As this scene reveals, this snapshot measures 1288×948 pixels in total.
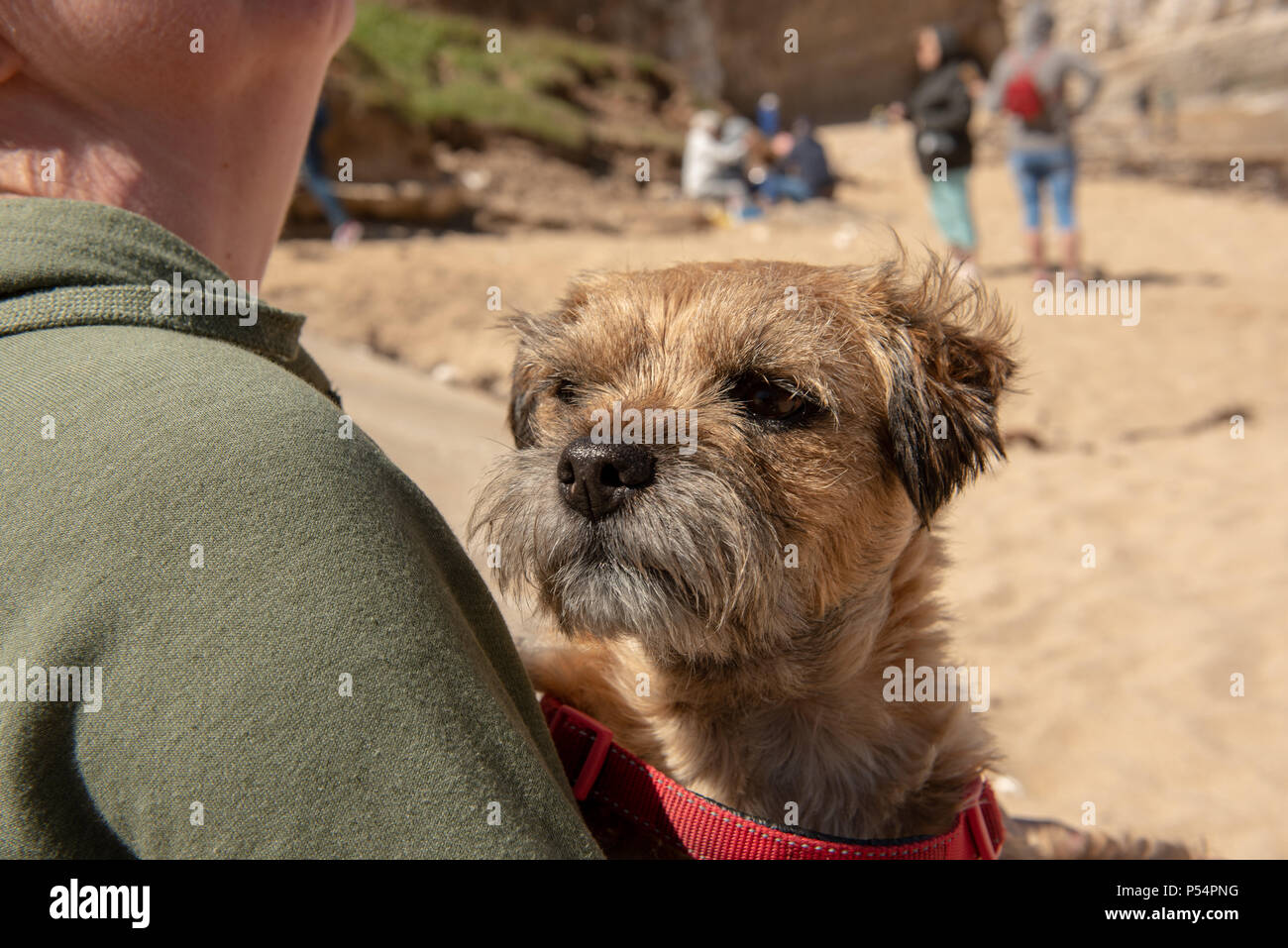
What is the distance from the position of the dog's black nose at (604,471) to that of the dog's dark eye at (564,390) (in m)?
0.48

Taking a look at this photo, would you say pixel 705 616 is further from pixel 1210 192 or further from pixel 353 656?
pixel 1210 192

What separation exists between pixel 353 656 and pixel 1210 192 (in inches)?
874

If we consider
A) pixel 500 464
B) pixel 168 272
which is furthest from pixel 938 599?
pixel 168 272

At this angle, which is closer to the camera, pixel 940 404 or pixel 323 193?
pixel 940 404

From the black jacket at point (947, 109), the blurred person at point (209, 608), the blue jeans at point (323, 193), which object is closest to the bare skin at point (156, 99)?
the blurred person at point (209, 608)

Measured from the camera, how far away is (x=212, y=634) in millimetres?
1068

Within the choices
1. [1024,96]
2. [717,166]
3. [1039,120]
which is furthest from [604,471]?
[717,166]

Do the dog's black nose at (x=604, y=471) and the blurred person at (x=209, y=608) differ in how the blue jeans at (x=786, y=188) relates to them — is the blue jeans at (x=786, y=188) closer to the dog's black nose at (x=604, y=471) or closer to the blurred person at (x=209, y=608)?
the dog's black nose at (x=604, y=471)

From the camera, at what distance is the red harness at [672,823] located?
70.7 inches

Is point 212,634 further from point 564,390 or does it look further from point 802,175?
point 802,175

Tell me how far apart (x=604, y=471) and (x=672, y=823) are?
0.67 metres

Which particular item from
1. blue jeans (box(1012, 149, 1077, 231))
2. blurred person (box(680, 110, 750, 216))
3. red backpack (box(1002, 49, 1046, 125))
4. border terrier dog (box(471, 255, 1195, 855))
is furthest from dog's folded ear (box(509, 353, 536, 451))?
blurred person (box(680, 110, 750, 216))

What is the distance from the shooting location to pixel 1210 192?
63.5ft

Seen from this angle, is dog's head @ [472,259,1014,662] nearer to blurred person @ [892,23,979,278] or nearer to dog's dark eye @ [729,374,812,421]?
dog's dark eye @ [729,374,812,421]
